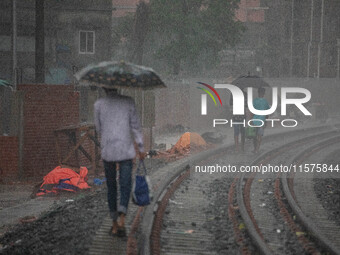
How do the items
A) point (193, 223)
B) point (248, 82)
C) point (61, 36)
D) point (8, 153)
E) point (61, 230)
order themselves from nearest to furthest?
point (61, 230) < point (193, 223) < point (8, 153) < point (248, 82) < point (61, 36)

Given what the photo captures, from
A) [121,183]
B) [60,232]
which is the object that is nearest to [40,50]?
[60,232]

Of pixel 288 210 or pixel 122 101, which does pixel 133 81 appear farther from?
pixel 288 210

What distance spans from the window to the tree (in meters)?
5.19

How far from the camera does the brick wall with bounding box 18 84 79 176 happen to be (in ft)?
41.7

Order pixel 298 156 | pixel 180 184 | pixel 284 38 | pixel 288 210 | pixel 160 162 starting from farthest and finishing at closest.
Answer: pixel 284 38 < pixel 298 156 < pixel 160 162 < pixel 180 184 < pixel 288 210

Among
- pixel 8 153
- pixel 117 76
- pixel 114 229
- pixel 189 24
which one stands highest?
pixel 189 24

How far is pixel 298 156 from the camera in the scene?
16359 mm

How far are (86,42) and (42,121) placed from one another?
22975 mm

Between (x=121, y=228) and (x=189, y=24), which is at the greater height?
(x=189, y=24)

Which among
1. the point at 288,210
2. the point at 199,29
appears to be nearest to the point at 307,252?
the point at 288,210

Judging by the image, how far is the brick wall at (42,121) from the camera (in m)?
12.7

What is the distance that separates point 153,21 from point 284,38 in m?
16.5

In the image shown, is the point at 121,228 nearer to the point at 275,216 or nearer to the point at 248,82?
the point at 275,216

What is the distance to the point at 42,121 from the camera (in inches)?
506
